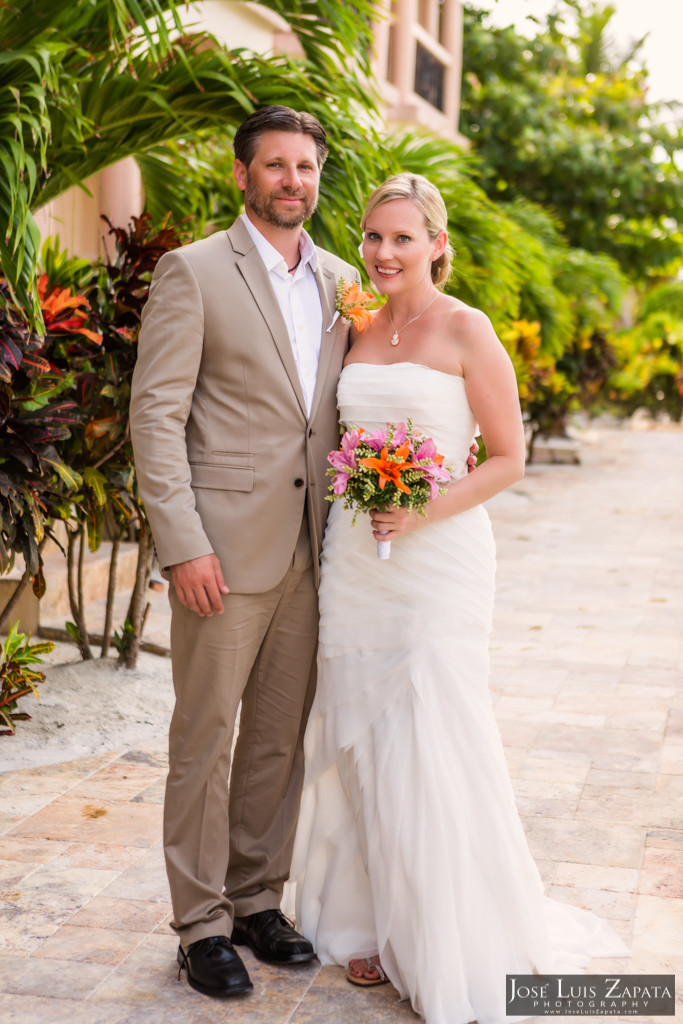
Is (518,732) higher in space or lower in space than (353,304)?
lower

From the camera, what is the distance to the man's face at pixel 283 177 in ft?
9.93

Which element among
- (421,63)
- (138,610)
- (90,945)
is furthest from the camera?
(421,63)

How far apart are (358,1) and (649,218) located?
16228 millimetres

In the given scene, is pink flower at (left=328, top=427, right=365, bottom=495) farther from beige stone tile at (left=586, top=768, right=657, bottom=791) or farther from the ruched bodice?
beige stone tile at (left=586, top=768, right=657, bottom=791)

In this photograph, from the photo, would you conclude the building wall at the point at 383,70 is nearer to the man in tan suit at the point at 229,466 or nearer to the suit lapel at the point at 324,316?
the suit lapel at the point at 324,316

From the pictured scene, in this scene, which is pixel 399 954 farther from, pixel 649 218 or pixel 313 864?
pixel 649 218

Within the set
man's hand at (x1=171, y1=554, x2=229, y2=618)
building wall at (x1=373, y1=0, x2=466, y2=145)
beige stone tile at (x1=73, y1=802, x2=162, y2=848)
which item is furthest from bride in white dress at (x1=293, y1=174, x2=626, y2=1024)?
building wall at (x1=373, y1=0, x2=466, y2=145)

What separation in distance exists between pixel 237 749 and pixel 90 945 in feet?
2.23

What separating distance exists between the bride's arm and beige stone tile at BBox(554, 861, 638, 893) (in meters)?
1.44

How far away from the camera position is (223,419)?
9.85 ft

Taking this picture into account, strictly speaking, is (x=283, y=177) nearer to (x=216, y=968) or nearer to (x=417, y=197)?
(x=417, y=197)

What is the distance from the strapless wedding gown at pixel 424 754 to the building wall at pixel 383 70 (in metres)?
5.24

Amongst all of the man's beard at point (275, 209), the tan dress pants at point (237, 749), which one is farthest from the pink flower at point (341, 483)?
the man's beard at point (275, 209)

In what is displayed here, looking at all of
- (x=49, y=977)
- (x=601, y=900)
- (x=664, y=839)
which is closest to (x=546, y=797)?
(x=664, y=839)
